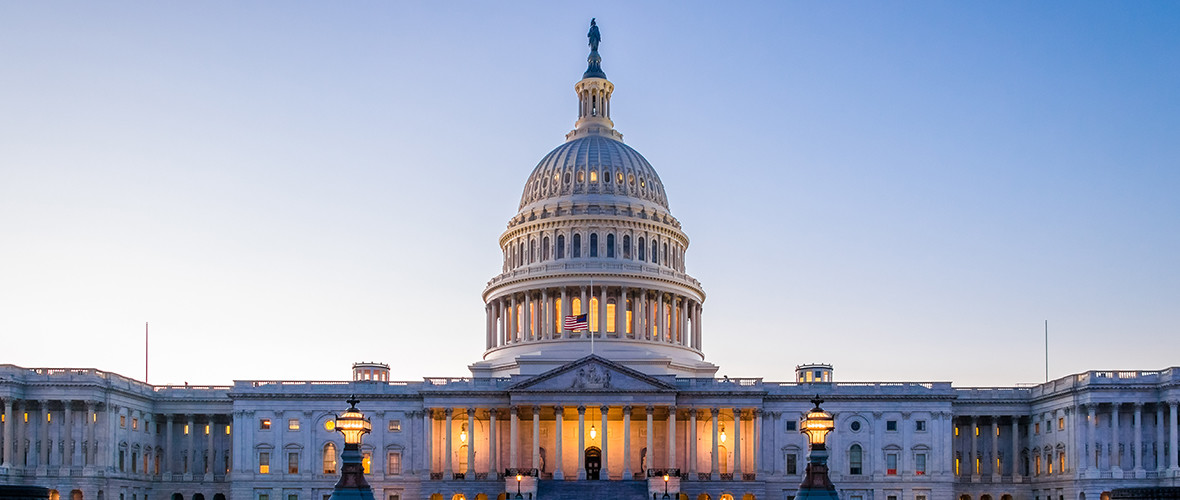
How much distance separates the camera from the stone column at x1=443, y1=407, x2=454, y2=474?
11625cm

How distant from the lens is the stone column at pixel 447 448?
4577 inches

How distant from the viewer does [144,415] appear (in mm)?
120750

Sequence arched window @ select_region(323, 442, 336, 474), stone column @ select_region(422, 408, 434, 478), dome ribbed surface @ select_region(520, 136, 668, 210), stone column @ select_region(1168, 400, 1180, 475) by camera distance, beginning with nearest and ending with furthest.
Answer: stone column @ select_region(1168, 400, 1180, 475) → stone column @ select_region(422, 408, 434, 478) → arched window @ select_region(323, 442, 336, 474) → dome ribbed surface @ select_region(520, 136, 668, 210)

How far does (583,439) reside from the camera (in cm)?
11538

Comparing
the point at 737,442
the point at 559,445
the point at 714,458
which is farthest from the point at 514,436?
the point at 737,442

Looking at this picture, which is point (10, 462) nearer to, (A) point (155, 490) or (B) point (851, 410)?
(A) point (155, 490)

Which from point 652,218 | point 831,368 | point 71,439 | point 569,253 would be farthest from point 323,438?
point 831,368

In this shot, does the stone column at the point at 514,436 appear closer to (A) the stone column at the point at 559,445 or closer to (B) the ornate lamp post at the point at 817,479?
(A) the stone column at the point at 559,445

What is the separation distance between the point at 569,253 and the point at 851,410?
30903 millimetres

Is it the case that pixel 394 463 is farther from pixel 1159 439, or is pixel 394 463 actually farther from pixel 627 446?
pixel 1159 439

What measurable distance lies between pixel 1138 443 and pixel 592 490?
42105 mm

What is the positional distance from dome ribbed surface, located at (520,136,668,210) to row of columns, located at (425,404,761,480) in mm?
26314

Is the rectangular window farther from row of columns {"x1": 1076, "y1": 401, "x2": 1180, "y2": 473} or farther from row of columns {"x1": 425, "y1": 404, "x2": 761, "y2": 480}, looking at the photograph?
row of columns {"x1": 1076, "y1": 401, "x2": 1180, "y2": 473}

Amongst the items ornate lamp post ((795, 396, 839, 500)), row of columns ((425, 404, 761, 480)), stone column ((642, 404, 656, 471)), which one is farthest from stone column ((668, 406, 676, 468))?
ornate lamp post ((795, 396, 839, 500))
